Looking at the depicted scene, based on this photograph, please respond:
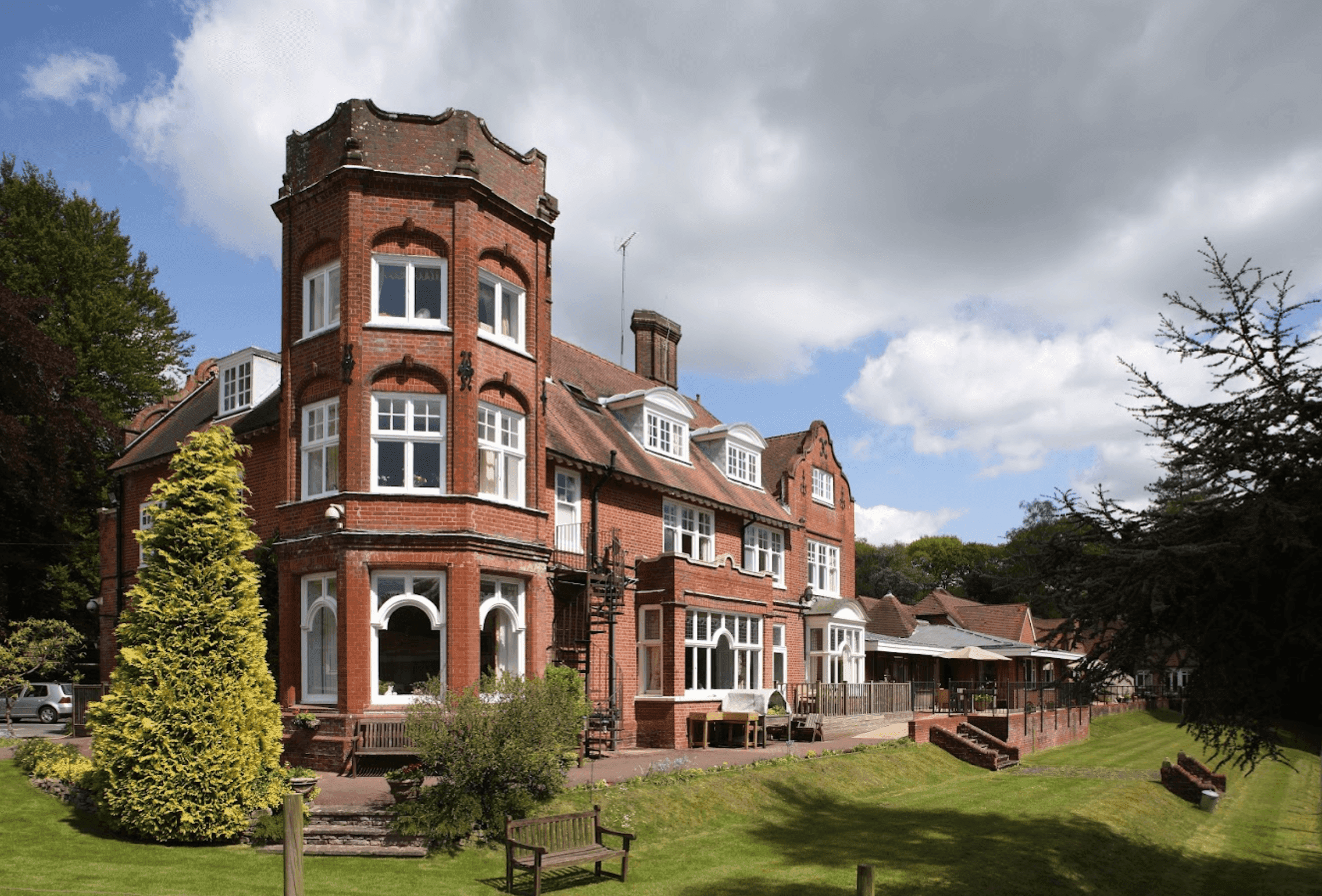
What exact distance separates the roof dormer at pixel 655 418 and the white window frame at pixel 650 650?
17.8 feet

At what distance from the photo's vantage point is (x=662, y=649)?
81.8ft

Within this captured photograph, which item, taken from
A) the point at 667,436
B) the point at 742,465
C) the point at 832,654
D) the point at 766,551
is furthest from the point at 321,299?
the point at 832,654

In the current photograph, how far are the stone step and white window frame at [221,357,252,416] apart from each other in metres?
13.9

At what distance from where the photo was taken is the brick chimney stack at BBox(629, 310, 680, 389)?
36.4m

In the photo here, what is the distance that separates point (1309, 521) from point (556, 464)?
51.4 feet

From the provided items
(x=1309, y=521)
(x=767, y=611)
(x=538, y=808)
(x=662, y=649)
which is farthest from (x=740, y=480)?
(x=1309, y=521)

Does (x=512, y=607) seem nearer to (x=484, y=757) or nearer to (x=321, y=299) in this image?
(x=484, y=757)

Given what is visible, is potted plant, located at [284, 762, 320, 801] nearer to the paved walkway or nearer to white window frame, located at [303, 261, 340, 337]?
the paved walkway

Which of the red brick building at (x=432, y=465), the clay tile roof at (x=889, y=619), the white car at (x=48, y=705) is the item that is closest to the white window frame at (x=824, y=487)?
→ the clay tile roof at (x=889, y=619)

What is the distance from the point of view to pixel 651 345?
120 ft

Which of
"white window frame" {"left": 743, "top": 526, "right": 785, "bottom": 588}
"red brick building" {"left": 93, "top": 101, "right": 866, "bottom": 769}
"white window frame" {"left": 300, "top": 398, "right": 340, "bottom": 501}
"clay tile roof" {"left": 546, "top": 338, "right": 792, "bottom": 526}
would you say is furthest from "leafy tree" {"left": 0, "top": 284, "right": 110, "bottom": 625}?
"white window frame" {"left": 743, "top": 526, "right": 785, "bottom": 588}

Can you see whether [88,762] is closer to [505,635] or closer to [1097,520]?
[505,635]

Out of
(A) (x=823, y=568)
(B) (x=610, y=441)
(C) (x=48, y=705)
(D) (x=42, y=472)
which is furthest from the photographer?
(A) (x=823, y=568)

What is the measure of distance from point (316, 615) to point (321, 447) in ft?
10.4
